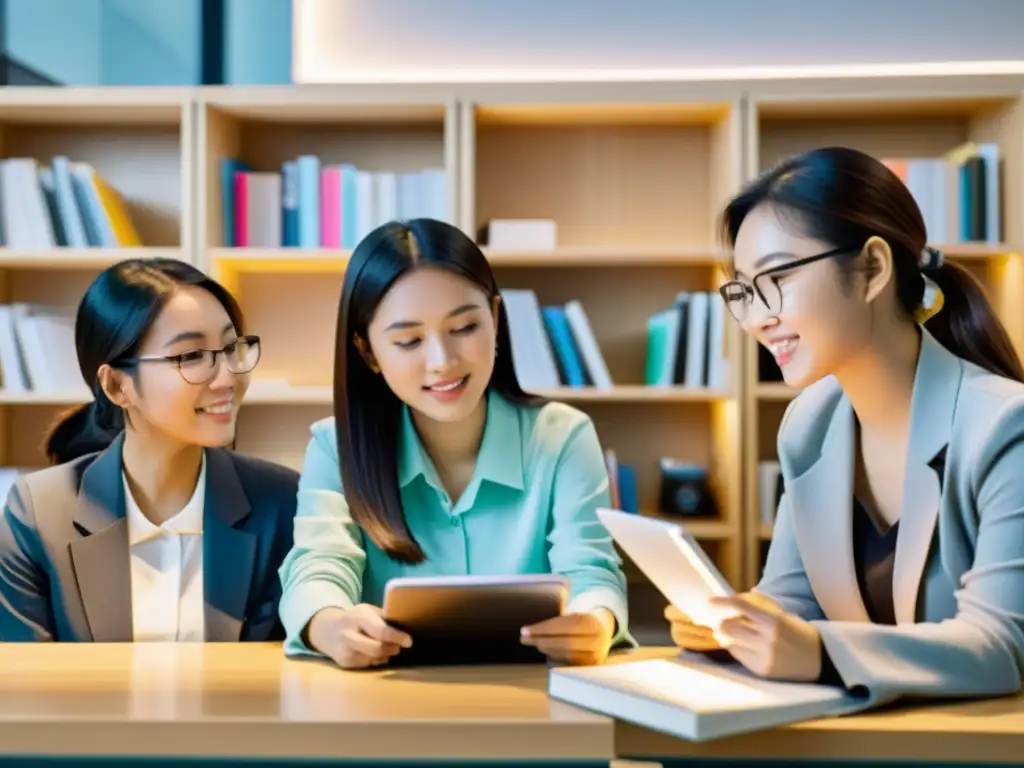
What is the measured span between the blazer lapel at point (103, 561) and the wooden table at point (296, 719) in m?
0.46

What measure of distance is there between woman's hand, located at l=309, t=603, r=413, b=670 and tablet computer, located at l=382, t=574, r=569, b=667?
0.06 feet

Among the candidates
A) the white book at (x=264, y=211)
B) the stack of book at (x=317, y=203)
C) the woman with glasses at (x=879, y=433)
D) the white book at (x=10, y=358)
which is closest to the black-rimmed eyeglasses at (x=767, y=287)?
the woman with glasses at (x=879, y=433)

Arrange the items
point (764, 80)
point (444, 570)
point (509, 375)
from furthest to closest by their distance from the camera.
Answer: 1. point (764, 80)
2. point (509, 375)
3. point (444, 570)

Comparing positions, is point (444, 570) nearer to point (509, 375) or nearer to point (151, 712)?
point (509, 375)

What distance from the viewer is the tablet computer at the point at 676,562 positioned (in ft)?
3.59

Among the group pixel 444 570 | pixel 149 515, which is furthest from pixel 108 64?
pixel 444 570

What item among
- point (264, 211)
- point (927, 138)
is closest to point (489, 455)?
point (264, 211)

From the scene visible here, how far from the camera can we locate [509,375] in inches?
67.3

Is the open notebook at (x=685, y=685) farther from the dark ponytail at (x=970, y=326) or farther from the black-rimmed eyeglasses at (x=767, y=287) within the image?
the dark ponytail at (x=970, y=326)

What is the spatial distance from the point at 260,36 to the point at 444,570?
8.42 feet

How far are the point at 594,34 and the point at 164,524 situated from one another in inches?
93.9

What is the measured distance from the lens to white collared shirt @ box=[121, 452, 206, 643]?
5.57 feet

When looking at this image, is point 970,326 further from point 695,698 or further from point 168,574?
point 168,574

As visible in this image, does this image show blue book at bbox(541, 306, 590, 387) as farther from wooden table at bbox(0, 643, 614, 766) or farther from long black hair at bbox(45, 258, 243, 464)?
wooden table at bbox(0, 643, 614, 766)
